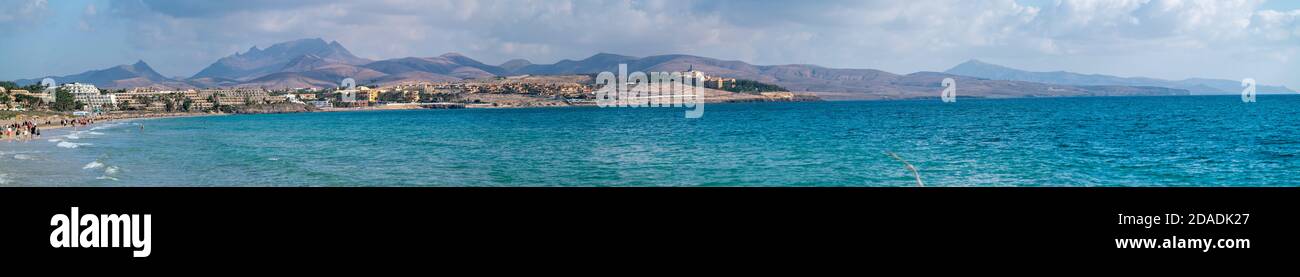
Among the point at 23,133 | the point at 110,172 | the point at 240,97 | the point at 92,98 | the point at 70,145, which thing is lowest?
the point at 110,172

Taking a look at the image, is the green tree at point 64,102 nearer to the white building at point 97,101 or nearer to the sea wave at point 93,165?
the white building at point 97,101

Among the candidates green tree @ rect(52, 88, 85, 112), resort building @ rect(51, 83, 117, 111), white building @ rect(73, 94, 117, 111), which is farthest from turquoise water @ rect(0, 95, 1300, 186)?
resort building @ rect(51, 83, 117, 111)

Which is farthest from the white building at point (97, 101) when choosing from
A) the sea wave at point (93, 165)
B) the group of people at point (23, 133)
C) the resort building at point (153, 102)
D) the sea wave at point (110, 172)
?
the sea wave at point (110, 172)

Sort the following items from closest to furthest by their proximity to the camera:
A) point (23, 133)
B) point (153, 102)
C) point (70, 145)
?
point (70, 145) < point (23, 133) < point (153, 102)

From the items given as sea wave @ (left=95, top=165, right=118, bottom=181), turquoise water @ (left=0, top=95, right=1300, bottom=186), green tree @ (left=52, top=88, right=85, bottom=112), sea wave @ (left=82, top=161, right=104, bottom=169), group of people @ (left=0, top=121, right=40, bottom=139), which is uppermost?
green tree @ (left=52, top=88, right=85, bottom=112)

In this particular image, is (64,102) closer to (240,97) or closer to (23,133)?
(240,97)

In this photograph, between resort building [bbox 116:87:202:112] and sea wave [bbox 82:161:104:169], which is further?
resort building [bbox 116:87:202:112]

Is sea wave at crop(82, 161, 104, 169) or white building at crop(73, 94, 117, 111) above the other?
white building at crop(73, 94, 117, 111)

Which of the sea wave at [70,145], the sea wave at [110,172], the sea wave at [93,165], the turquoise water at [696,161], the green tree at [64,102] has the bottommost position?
the turquoise water at [696,161]

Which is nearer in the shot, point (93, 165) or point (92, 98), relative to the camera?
point (93, 165)

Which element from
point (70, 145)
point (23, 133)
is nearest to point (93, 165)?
point (70, 145)

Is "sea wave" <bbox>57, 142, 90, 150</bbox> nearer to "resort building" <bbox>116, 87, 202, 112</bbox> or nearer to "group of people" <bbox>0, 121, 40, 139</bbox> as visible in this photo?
"group of people" <bbox>0, 121, 40, 139</bbox>
